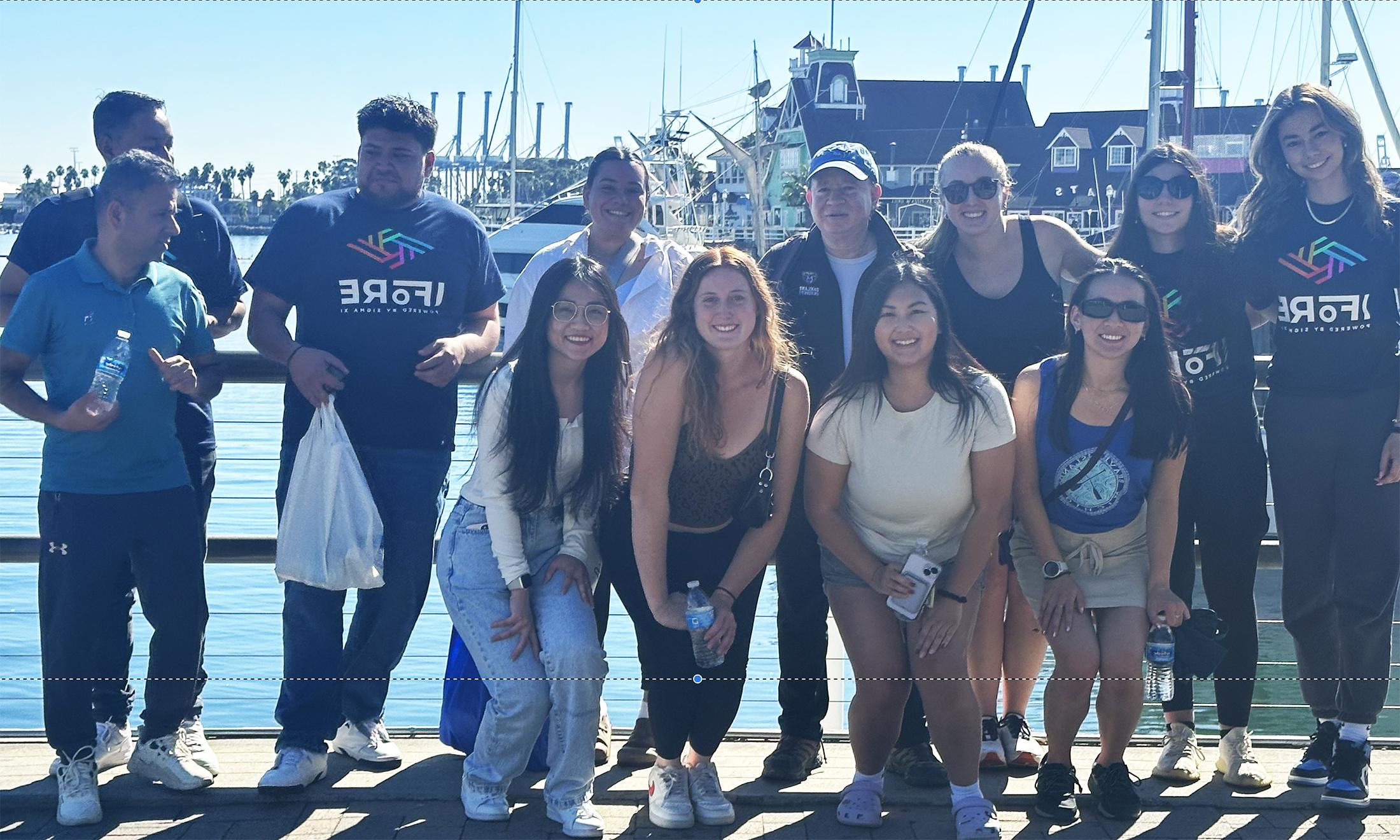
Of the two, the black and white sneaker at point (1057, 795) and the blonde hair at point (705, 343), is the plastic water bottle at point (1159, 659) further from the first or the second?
the blonde hair at point (705, 343)

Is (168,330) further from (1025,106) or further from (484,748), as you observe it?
(1025,106)

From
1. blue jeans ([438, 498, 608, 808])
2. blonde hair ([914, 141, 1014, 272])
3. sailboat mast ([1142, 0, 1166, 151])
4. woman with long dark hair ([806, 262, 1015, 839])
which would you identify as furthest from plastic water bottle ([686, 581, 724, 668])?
sailboat mast ([1142, 0, 1166, 151])

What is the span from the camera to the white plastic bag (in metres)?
3.63

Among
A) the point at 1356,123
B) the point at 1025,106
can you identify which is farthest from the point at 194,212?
the point at 1025,106

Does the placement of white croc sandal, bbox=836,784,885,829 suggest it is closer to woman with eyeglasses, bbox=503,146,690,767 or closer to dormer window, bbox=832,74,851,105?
woman with eyeglasses, bbox=503,146,690,767

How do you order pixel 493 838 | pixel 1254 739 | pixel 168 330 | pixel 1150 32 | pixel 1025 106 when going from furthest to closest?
pixel 1025 106 → pixel 1150 32 → pixel 1254 739 → pixel 168 330 → pixel 493 838

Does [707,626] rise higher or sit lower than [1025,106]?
lower

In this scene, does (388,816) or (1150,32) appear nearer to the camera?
(388,816)

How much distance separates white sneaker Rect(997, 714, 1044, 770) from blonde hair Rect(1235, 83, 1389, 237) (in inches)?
63.9

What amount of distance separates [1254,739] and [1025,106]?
55874 millimetres

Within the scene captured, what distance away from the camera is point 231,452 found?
64.0 feet

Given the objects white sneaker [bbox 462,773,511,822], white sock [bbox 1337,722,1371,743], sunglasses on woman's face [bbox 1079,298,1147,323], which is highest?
sunglasses on woman's face [bbox 1079,298,1147,323]

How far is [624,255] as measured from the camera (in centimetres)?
427

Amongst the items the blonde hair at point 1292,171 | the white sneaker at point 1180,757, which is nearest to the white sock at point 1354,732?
the white sneaker at point 1180,757
